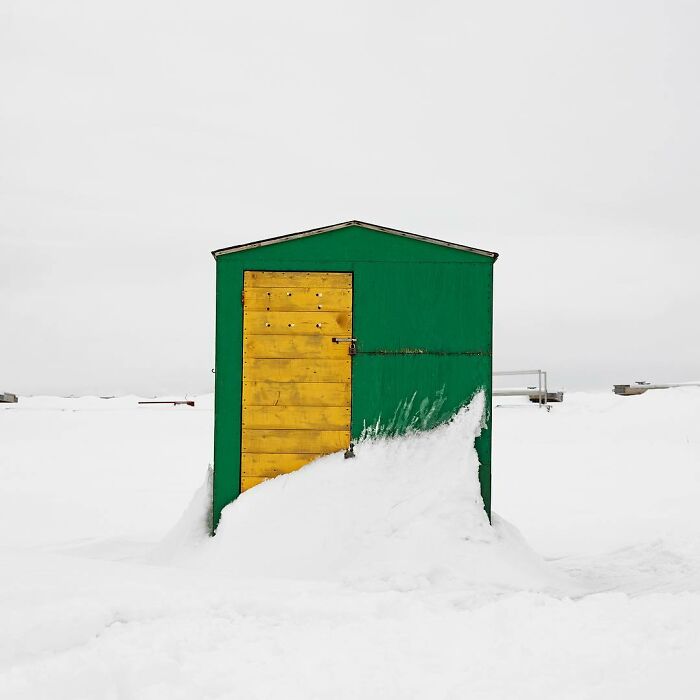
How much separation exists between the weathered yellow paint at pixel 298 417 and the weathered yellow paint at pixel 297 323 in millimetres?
801

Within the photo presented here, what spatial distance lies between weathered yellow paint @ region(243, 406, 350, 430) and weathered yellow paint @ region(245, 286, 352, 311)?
107cm

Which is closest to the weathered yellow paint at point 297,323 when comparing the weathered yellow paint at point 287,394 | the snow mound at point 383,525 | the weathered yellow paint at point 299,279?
the weathered yellow paint at point 299,279

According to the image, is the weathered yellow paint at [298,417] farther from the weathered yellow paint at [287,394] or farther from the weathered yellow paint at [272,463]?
the weathered yellow paint at [272,463]

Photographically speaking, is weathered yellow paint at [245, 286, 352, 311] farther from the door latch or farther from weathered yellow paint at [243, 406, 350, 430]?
weathered yellow paint at [243, 406, 350, 430]

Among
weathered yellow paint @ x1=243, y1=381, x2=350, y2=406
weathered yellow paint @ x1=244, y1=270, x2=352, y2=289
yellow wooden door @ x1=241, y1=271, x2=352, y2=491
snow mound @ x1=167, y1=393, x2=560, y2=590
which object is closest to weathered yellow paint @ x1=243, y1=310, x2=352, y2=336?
yellow wooden door @ x1=241, y1=271, x2=352, y2=491

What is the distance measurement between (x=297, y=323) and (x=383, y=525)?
2.28 meters

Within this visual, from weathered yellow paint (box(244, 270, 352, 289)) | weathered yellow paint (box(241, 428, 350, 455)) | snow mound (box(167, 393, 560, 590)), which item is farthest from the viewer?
weathered yellow paint (box(244, 270, 352, 289))

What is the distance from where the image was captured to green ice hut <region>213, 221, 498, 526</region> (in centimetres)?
740

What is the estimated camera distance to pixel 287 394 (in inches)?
293

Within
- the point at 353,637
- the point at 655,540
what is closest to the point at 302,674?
the point at 353,637

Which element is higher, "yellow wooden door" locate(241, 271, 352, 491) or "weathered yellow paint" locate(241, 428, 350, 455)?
"yellow wooden door" locate(241, 271, 352, 491)

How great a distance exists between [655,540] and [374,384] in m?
4.54

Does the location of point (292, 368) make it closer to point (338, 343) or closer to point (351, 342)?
point (338, 343)

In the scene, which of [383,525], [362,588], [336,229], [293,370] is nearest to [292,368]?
[293,370]
